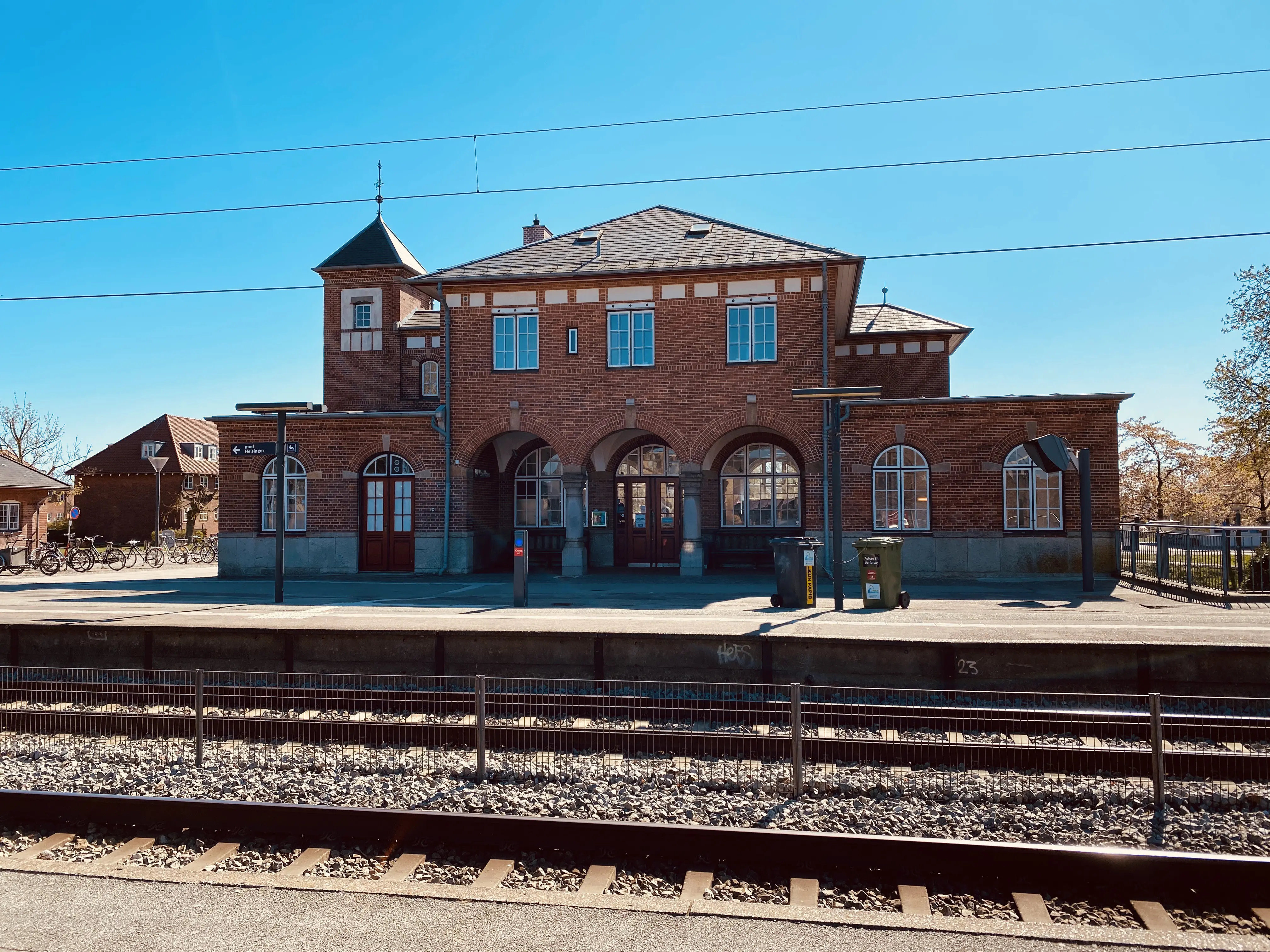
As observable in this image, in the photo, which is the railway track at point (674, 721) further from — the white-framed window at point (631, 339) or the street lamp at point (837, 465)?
the white-framed window at point (631, 339)

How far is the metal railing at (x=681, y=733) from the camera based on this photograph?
6.57m

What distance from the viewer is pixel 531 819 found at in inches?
212

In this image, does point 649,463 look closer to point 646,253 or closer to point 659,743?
point 646,253

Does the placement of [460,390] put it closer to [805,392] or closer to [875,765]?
[805,392]

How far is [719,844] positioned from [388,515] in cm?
1860

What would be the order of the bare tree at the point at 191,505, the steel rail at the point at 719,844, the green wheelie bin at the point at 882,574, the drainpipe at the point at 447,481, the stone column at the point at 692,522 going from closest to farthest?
the steel rail at the point at 719,844, the green wheelie bin at the point at 882,574, the stone column at the point at 692,522, the drainpipe at the point at 447,481, the bare tree at the point at 191,505

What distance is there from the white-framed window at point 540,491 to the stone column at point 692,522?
4.47m

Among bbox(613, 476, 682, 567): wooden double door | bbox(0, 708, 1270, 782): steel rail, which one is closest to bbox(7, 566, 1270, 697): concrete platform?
bbox(0, 708, 1270, 782): steel rail

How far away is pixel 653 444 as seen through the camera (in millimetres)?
23469

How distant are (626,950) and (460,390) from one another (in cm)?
1912

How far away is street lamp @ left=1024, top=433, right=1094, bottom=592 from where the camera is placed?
55.0ft

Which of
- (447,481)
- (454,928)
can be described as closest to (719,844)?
(454,928)

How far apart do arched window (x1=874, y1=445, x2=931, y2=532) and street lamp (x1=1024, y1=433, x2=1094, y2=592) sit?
263 cm

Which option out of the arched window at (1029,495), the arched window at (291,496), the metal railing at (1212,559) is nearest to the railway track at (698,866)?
the metal railing at (1212,559)
